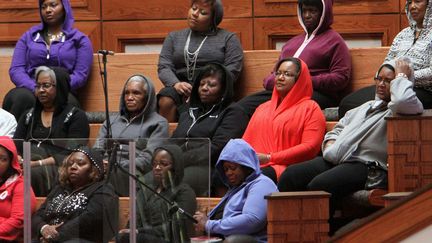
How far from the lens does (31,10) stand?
8.84 meters

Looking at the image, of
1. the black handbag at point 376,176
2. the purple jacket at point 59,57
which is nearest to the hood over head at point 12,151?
the black handbag at point 376,176

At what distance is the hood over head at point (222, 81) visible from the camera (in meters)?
6.99

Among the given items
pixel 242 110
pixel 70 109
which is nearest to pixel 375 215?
pixel 242 110

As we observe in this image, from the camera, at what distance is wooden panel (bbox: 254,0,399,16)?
832 cm

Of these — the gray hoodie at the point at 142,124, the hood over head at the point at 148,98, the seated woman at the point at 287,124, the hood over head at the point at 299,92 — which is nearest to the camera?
the seated woman at the point at 287,124

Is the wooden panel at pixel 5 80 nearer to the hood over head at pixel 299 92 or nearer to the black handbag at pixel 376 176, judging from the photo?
the hood over head at pixel 299 92

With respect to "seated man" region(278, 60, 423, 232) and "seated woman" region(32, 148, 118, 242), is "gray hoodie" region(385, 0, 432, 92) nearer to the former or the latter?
"seated man" region(278, 60, 423, 232)

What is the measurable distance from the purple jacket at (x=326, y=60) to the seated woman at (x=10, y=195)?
5.66ft

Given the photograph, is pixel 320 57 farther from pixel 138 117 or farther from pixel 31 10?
pixel 31 10

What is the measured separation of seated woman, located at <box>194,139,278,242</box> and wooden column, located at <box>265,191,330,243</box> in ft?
1.23

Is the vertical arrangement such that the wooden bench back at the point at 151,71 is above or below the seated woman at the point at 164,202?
above

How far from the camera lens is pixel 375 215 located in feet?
16.8

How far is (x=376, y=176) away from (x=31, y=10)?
11.3 feet

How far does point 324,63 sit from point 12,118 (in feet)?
5.64
